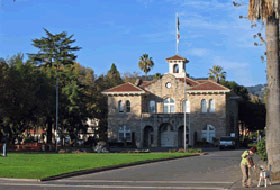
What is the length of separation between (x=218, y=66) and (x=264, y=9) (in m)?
100.0

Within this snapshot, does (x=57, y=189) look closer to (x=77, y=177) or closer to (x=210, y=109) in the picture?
(x=77, y=177)

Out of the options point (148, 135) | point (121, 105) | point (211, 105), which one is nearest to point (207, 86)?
point (211, 105)

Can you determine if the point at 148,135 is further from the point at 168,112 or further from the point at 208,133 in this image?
the point at 208,133

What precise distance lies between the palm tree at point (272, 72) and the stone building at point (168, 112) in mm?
56560

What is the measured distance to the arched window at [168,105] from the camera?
85.5m

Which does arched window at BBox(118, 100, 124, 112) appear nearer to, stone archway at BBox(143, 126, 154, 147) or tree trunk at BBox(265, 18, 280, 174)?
stone archway at BBox(143, 126, 154, 147)

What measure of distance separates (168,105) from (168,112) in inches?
45.7

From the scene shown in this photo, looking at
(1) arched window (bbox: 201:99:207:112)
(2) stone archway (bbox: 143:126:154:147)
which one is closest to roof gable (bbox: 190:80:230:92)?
(1) arched window (bbox: 201:99:207:112)

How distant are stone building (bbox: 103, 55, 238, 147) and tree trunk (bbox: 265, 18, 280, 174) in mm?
56544

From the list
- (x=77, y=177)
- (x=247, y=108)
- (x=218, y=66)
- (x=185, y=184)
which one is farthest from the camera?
(x=218, y=66)

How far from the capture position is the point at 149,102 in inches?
3415

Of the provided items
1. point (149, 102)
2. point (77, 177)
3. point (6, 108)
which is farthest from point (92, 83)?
point (77, 177)

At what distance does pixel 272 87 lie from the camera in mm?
Result: 23688

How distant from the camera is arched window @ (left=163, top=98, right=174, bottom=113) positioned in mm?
85500
